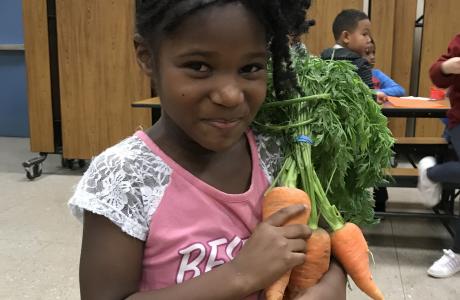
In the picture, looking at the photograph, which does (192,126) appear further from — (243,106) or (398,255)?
(398,255)

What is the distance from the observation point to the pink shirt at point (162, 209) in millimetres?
701

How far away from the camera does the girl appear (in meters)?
0.68

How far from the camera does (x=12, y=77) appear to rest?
5.54 meters

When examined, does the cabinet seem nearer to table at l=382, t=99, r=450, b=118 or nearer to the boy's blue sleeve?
the boy's blue sleeve

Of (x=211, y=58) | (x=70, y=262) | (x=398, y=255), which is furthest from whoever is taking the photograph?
(x=398, y=255)

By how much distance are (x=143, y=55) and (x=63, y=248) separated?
6.14 ft

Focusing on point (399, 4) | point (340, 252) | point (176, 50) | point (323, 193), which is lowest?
point (340, 252)

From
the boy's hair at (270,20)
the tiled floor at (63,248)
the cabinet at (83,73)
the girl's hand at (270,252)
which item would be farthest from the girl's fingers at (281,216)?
the cabinet at (83,73)

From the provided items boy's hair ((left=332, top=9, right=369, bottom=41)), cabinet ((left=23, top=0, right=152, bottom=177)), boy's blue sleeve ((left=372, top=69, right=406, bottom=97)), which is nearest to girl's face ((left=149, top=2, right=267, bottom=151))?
boy's blue sleeve ((left=372, top=69, right=406, bottom=97))

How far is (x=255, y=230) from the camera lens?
748 millimetres

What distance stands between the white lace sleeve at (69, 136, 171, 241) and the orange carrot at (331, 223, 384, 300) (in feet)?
1.08

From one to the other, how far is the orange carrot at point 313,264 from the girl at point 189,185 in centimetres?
3

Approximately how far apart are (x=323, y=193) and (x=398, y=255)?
173cm

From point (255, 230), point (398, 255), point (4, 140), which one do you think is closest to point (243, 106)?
point (255, 230)
